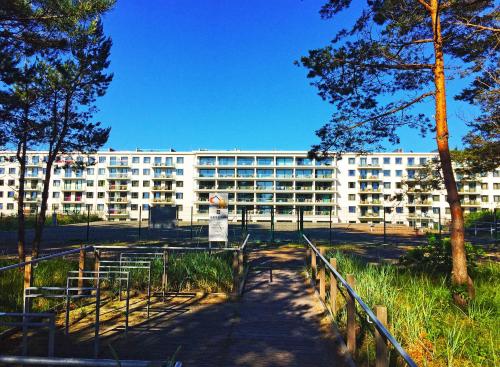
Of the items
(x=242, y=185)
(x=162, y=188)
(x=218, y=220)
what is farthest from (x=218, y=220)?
(x=162, y=188)

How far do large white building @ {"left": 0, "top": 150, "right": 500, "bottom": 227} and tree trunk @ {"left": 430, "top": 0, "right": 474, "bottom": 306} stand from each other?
66.2 m

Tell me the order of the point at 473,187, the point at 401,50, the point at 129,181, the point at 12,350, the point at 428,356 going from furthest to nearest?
the point at 129,181
the point at 473,187
the point at 401,50
the point at 12,350
the point at 428,356

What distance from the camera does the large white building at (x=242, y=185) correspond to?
7594 cm

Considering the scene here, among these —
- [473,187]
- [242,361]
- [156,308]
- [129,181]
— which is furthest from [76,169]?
[473,187]

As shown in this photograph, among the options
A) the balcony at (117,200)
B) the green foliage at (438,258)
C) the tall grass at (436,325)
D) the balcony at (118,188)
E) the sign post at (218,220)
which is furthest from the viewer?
the balcony at (118,188)

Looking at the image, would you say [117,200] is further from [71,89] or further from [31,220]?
[71,89]

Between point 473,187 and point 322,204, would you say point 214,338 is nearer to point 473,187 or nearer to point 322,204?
point 322,204

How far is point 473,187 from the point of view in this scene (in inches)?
2982

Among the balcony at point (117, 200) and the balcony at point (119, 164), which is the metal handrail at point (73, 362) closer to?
the balcony at point (117, 200)

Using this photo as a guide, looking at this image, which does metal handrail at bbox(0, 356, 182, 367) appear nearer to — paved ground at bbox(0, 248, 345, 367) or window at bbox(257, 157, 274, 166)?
paved ground at bbox(0, 248, 345, 367)

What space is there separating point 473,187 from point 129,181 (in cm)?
7299

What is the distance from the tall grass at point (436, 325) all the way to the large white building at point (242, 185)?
67.3 m

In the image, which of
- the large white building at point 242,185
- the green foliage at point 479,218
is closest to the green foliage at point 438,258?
the green foliage at point 479,218

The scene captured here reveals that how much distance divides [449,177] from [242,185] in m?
74.0
